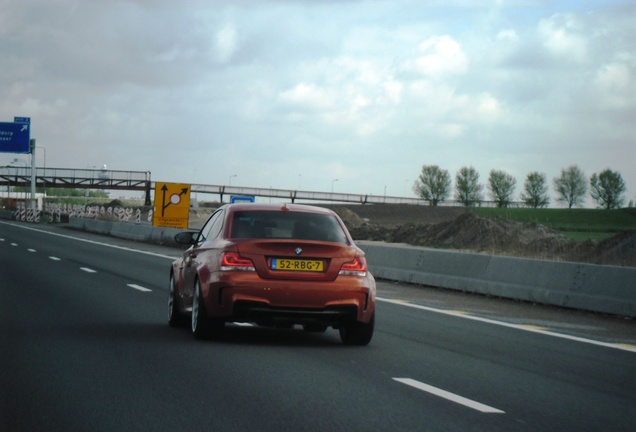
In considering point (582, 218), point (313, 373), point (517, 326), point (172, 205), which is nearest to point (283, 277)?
point (313, 373)

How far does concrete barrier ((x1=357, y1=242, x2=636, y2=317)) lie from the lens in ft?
53.7

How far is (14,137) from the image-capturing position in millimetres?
81375

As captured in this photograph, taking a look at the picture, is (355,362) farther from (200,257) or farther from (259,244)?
(200,257)

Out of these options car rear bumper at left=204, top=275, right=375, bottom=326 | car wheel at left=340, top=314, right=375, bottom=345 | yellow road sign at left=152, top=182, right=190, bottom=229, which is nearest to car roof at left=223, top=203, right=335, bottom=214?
car rear bumper at left=204, top=275, right=375, bottom=326

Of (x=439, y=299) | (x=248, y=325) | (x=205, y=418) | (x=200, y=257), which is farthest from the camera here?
(x=439, y=299)

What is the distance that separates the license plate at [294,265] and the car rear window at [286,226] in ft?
1.32

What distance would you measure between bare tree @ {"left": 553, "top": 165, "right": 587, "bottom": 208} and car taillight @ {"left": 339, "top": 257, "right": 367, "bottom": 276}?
578ft

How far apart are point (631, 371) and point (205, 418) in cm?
484

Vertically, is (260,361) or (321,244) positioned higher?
(321,244)

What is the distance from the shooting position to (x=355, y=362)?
1003 cm

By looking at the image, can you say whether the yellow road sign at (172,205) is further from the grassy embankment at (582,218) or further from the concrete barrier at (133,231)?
the grassy embankment at (582,218)

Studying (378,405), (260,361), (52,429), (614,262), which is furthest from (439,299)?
(52,429)

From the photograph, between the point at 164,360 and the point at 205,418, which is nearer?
the point at 205,418

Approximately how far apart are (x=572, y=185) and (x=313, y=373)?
590 feet
